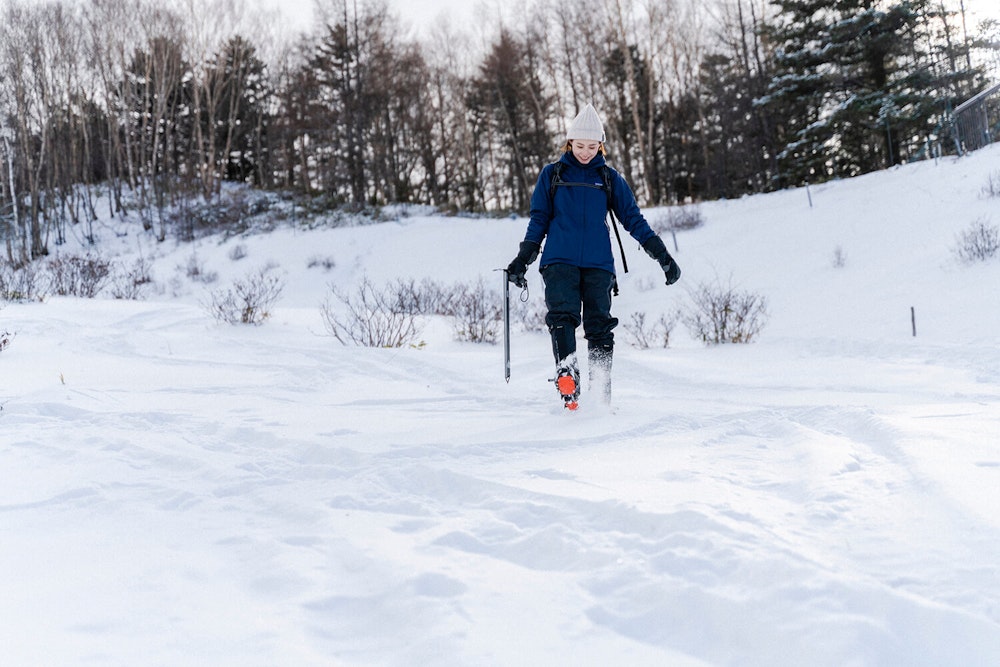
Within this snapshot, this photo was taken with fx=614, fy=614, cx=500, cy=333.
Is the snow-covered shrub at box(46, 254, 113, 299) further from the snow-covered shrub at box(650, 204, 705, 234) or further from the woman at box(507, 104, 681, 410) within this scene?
the snow-covered shrub at box(650, 204, 705, 234)

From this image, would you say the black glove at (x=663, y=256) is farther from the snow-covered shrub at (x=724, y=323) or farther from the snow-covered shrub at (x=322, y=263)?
the snow-covered shrub at (x=322, y=263)

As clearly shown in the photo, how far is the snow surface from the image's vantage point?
1.17 m

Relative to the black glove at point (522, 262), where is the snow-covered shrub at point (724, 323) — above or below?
below

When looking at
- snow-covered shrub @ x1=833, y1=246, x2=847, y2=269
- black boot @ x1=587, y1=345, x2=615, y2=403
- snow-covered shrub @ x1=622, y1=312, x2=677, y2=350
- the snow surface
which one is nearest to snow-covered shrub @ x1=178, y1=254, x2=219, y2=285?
snow-covered shrub @ x1=622, y1=312, x2=677, y2=350

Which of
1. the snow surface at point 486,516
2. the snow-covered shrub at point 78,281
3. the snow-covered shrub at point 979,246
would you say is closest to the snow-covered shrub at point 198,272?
the snow-covered shrub at point 78,281

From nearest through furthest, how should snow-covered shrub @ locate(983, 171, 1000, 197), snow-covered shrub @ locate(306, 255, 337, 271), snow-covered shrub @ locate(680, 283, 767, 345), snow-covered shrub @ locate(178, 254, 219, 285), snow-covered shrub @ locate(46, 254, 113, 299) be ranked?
snow-covered shrub @ locate(680, 283, 767, 345), snow-covered shrub @ locate(46, 254, 113, 299), snow-covered shrub @ locate(983, 171, 1000, 197), snow-covered shrub @ locate(178, 254, 219, 285), snow-covered shrub @ locate(306, 255, 337, 271)

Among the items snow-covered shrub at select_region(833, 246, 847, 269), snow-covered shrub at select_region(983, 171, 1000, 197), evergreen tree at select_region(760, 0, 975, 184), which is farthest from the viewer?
evergreen tree at select_region(760, 0, 975, 184)

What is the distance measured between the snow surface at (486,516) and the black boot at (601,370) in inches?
8.2

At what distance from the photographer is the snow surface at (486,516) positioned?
3.83ft

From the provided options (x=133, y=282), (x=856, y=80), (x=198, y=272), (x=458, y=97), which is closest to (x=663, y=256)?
(x=133, y=282)

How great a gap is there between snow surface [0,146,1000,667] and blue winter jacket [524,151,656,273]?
32.4 inches

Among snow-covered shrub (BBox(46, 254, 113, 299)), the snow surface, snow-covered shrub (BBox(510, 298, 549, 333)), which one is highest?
snow-covered shrub (BBox(46, 254, 113, 299))

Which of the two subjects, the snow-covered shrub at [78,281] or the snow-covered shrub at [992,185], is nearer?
the snow-covered shrub at [78,281]

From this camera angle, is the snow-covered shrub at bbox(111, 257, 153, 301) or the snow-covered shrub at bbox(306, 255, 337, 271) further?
the snow-covered shrub at bbox(306, 255, 337, 271)
